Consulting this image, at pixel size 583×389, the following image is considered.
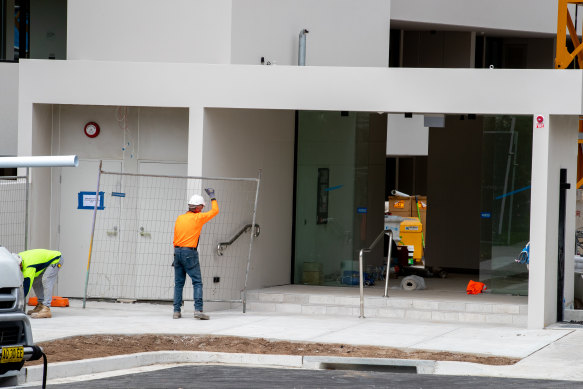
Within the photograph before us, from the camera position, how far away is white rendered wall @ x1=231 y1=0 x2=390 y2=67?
1731cm

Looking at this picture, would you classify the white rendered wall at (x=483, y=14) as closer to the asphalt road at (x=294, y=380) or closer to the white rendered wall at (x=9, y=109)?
the white rendered wall at (x=9, y=109)

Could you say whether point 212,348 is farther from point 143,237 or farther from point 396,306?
point 143,237

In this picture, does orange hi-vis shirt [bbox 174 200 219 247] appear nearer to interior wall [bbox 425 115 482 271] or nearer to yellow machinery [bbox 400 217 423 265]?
interior wall [bbox 425 115 482 271]

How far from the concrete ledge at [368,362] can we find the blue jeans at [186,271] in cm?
347

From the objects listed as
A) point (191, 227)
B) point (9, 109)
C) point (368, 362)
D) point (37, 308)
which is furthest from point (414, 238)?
point (368, 362)

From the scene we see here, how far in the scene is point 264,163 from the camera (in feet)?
58.9

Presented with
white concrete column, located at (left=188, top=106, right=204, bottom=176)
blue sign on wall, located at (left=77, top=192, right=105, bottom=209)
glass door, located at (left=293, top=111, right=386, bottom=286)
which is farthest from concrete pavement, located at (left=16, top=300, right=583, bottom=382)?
glass door, located at (left=293, top=111, right=386, bottom=286)

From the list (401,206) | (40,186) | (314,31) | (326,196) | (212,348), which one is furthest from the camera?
(401,206)

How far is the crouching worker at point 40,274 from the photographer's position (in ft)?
46.8

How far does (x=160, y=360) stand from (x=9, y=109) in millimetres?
9421

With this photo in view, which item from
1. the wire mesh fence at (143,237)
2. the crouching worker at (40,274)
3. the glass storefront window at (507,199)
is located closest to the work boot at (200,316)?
the wire mesh fence at (143,237)

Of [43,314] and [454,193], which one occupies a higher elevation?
[454,193]

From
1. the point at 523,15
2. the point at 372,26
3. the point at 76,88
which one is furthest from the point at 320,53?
the point at 523,15

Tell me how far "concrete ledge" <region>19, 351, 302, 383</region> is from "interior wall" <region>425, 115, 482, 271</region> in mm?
11437
